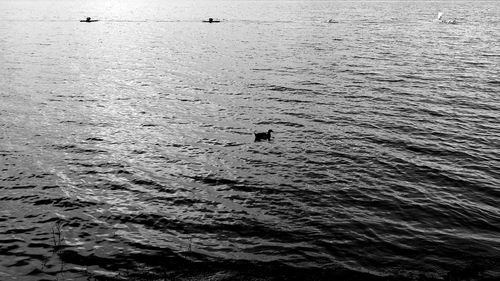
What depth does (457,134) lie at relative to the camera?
89.9 feet

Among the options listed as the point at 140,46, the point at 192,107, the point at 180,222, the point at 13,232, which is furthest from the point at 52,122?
the point at 140,46

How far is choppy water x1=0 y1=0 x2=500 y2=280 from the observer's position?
14.8 metres

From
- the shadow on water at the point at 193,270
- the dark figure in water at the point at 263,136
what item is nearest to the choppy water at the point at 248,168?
the shadow on water at the point at 193,270

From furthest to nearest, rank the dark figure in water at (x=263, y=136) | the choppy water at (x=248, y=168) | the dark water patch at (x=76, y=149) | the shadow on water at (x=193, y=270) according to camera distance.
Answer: the dark figure in water at (x=263, y=136)
the dark water patch at (x=76, y=149)
the choppy water at (x=248, y=168)
the shadow on water at (x=193, y=270)

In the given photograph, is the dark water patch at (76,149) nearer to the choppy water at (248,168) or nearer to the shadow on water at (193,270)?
the choppy water at (248,168)

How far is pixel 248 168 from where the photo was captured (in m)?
22.9

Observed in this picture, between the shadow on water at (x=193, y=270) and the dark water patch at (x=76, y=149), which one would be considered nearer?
the shadow on water at (x=193, y=270)

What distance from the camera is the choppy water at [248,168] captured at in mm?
14789

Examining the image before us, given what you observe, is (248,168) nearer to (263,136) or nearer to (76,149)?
(263,136)

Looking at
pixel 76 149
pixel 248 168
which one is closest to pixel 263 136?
pixel 248 168

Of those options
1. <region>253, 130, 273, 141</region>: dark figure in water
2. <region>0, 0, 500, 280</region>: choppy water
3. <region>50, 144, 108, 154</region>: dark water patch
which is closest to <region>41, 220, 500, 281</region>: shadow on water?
<region>0, 0, 500, 280</region>: choppy water

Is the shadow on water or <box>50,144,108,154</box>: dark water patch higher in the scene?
<box>50,144,108,154</box>: dark water patch

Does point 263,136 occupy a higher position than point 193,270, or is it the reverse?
point 263,136

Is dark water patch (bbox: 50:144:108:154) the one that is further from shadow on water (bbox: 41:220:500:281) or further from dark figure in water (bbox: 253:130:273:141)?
shadow on water (bbox: 41:220:500:281)
